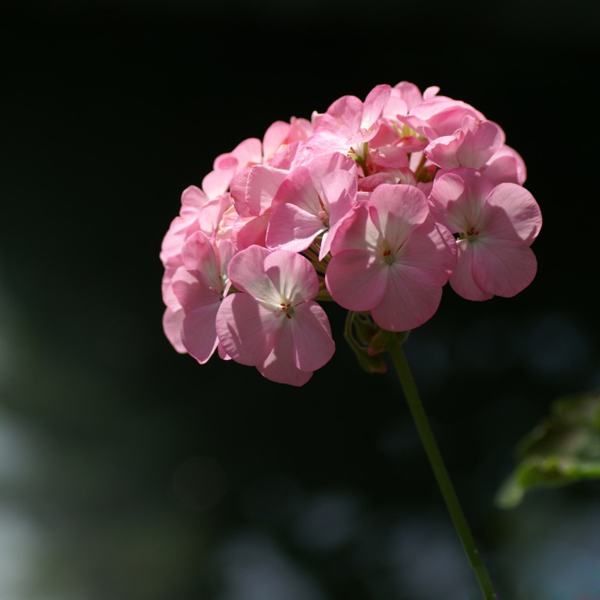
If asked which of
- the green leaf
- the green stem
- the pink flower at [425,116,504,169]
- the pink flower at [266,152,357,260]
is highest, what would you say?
the pink flower at [425,116,504,169]

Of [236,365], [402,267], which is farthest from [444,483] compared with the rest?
[236,365]

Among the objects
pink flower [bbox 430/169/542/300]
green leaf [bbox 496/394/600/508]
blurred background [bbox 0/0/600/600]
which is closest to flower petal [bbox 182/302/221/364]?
pink flower [bbox 430/169/542/300]

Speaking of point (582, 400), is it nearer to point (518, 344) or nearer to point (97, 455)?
point (518, 344)

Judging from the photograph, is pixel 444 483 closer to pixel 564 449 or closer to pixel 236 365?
pixel 564 449

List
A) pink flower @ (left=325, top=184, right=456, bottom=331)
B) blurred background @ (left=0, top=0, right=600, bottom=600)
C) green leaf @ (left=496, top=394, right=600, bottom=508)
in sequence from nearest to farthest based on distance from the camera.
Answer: pink flower @ (left=325, top=184, right=456, bottom=331), green leaf @ (left=496, top=394, right=600, bottom=508), blurred background @ (left=0, top=0, right=600, bottom=600)

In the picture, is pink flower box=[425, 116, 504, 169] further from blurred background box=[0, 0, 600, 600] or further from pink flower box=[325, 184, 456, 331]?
blurred background box=[0, 0, 600, 600]

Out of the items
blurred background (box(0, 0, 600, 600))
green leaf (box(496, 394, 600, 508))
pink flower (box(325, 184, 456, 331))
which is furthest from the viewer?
blurred background (box(0, 0, 600, 600))
